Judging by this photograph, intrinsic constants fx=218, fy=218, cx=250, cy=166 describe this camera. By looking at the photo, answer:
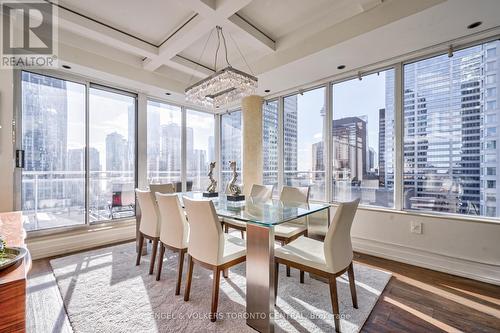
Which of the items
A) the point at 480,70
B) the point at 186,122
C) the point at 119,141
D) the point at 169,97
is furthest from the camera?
the point at 186,122

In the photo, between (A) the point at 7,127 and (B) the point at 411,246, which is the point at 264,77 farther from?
(A) the point at 7,127

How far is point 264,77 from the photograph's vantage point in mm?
3477

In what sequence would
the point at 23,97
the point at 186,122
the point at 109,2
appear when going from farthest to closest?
1. the point at 186,122
2. the point at 23,97
3. the point at 109,2

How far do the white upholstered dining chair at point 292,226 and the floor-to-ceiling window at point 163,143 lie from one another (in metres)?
2.49

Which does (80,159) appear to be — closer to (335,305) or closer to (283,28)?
(283,28)

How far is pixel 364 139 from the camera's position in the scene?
11.0ft

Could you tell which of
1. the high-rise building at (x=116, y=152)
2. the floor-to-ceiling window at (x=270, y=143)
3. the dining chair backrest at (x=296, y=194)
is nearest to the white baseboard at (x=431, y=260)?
the dining chair backrest at (x=296, y=194)

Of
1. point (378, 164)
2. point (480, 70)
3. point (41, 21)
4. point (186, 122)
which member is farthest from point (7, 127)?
point (480, 70)

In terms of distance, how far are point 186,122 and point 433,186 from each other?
4.55 m

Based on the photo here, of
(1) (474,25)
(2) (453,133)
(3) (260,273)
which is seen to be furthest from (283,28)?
(3) (260,273)

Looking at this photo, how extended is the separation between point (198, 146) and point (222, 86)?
287 cm

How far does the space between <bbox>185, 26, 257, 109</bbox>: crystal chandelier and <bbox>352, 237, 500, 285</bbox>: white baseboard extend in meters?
2.64

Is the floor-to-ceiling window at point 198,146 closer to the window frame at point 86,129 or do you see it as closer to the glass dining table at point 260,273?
the window frame at point 86,129

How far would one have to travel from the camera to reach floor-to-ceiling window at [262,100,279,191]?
4449 millimetres
